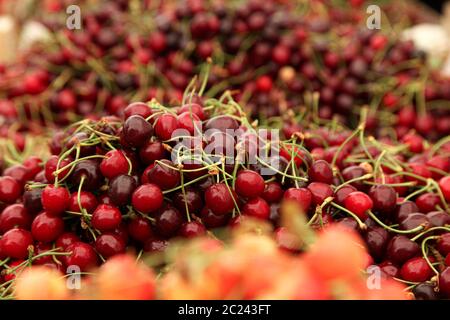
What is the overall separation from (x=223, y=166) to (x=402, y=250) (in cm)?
33

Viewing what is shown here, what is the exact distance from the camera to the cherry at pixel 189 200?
0.90m

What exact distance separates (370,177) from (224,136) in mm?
299

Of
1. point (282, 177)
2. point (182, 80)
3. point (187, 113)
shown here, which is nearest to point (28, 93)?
point (182, 80)

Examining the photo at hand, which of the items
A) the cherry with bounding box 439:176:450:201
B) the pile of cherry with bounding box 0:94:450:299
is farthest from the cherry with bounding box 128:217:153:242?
the cherry with bounding box 439:176:450:201

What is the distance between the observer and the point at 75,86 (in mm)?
1900

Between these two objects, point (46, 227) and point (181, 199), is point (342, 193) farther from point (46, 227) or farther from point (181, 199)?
point (46, 227)

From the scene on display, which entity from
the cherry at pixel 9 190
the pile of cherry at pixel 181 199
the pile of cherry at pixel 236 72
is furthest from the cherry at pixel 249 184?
the pile of cherry at pixel 236 72

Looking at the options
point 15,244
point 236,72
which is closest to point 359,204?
point 15,244

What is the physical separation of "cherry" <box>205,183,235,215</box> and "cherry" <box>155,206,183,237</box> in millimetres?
54

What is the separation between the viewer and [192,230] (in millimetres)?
874

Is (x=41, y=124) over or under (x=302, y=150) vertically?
over

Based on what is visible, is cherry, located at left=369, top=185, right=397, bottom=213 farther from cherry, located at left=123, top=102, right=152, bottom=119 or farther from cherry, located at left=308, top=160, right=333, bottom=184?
cherry, located at left=123, top=102, right=152, bottom=119
